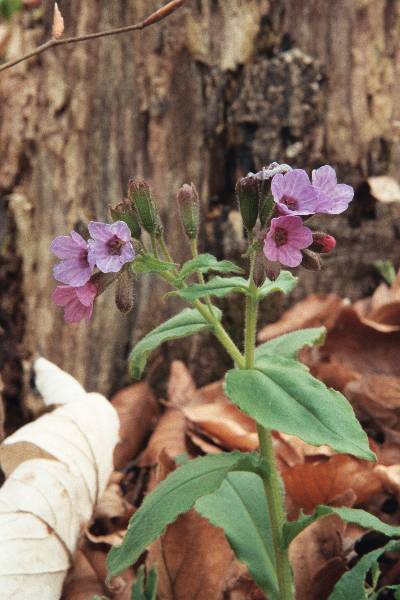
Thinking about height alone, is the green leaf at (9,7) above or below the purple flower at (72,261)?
above

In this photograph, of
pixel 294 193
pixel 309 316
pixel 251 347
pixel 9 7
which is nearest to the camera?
pixel 294 193

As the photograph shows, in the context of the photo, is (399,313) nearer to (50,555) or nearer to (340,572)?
(340,572)

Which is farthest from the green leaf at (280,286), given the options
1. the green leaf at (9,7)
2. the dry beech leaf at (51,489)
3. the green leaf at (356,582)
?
the green leaf at (9,7)

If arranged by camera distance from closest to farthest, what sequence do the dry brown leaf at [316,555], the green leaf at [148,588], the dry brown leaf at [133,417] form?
the green leaf at [148,588], the dry brown leaf at [316,555], the dry brown leaf at [133,417]

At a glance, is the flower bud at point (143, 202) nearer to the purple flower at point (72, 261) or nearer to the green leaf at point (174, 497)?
the purple flower at point (72, 261)

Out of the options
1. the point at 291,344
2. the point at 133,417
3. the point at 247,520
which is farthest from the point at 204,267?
the point at 133,417

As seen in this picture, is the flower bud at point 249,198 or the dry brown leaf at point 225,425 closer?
the flower bud at point 249,198

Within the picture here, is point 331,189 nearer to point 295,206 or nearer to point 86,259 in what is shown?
point 295,206
